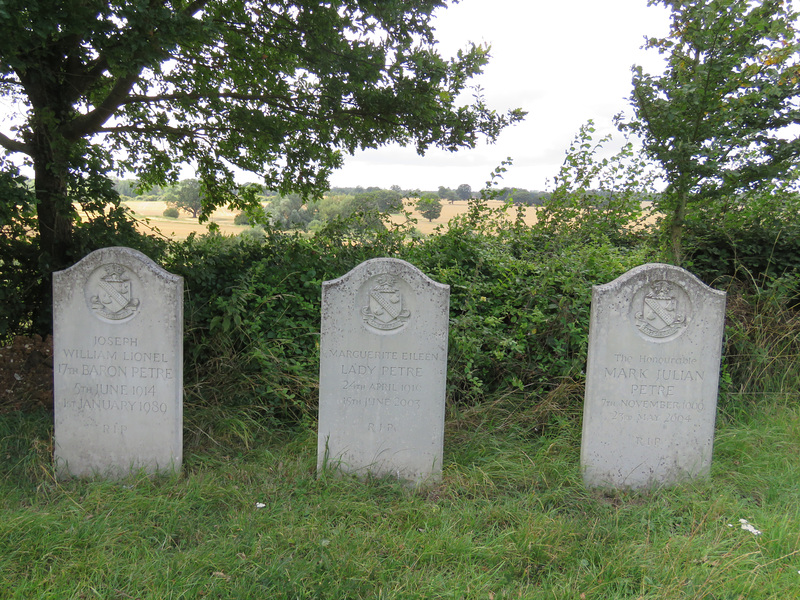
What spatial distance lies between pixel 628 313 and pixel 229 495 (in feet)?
9.58

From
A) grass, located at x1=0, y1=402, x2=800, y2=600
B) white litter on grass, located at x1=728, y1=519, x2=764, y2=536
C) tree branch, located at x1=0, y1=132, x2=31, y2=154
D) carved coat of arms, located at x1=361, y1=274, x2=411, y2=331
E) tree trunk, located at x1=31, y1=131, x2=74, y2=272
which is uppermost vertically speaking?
tree branch, located at x1=0, y1=132, x2=31, y2=154

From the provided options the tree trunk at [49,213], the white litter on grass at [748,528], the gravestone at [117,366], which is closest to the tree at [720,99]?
the white litter on grass at [748,528]

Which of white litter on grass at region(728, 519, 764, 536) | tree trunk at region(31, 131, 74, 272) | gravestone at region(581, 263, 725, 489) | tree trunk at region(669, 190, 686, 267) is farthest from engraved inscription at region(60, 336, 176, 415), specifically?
tree trunk at region(669, 190, 686, 267)

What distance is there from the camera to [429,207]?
20.1 feet

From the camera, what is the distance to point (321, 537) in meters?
2.96

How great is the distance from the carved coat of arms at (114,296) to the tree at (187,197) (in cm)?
277

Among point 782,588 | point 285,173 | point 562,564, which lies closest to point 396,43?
point 285,173

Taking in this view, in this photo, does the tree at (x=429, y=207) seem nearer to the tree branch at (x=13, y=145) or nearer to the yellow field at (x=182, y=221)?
the yellow field at (x=182, y=221)

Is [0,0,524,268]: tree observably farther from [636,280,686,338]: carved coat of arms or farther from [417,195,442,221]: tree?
[636,280,686,338]: carved coat of arms

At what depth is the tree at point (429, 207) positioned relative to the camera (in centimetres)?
594

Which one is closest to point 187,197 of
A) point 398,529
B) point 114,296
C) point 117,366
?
point 114,296

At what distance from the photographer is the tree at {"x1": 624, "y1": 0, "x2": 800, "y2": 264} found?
4707mm

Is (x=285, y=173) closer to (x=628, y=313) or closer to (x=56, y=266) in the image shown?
(x=56, y=266)

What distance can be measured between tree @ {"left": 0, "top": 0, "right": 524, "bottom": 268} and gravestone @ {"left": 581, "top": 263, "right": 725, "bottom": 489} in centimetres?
253
